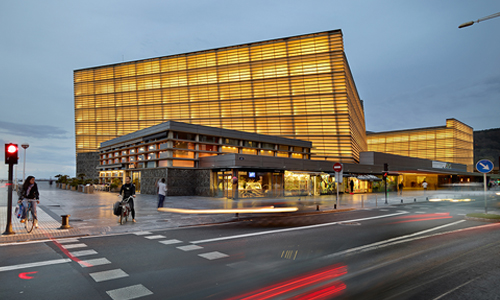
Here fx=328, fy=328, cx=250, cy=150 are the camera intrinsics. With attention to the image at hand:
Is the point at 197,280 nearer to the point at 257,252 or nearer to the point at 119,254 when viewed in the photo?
the point at 257,252

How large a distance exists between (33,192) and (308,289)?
11.2m

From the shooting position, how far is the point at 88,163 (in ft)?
219

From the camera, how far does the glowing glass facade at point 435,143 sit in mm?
86312

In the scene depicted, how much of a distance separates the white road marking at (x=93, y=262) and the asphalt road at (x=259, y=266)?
0.02m

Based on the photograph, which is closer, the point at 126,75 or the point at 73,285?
the point at 73,285

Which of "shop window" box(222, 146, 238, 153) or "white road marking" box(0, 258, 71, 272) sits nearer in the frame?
"white road marking" box(0, 258, 71, 272)

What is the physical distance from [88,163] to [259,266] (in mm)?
68400

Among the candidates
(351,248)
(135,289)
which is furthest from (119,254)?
(351,248)

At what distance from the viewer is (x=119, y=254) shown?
8188mm

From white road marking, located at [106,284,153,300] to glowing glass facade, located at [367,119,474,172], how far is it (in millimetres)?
96084

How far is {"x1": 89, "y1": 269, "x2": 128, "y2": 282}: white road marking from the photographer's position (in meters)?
6.23

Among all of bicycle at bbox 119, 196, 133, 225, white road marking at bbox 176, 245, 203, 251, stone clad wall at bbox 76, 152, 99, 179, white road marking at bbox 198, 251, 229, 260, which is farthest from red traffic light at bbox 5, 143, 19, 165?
stone clad wall at bbox 76, 152, 99, 179

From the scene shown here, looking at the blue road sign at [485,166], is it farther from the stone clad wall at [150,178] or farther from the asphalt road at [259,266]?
the stone clad wall at [150,178]

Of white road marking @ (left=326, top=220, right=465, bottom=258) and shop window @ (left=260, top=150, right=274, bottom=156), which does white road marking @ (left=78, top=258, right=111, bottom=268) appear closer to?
white road marking @ (left=326, top=220, right=465, bottom=258)
